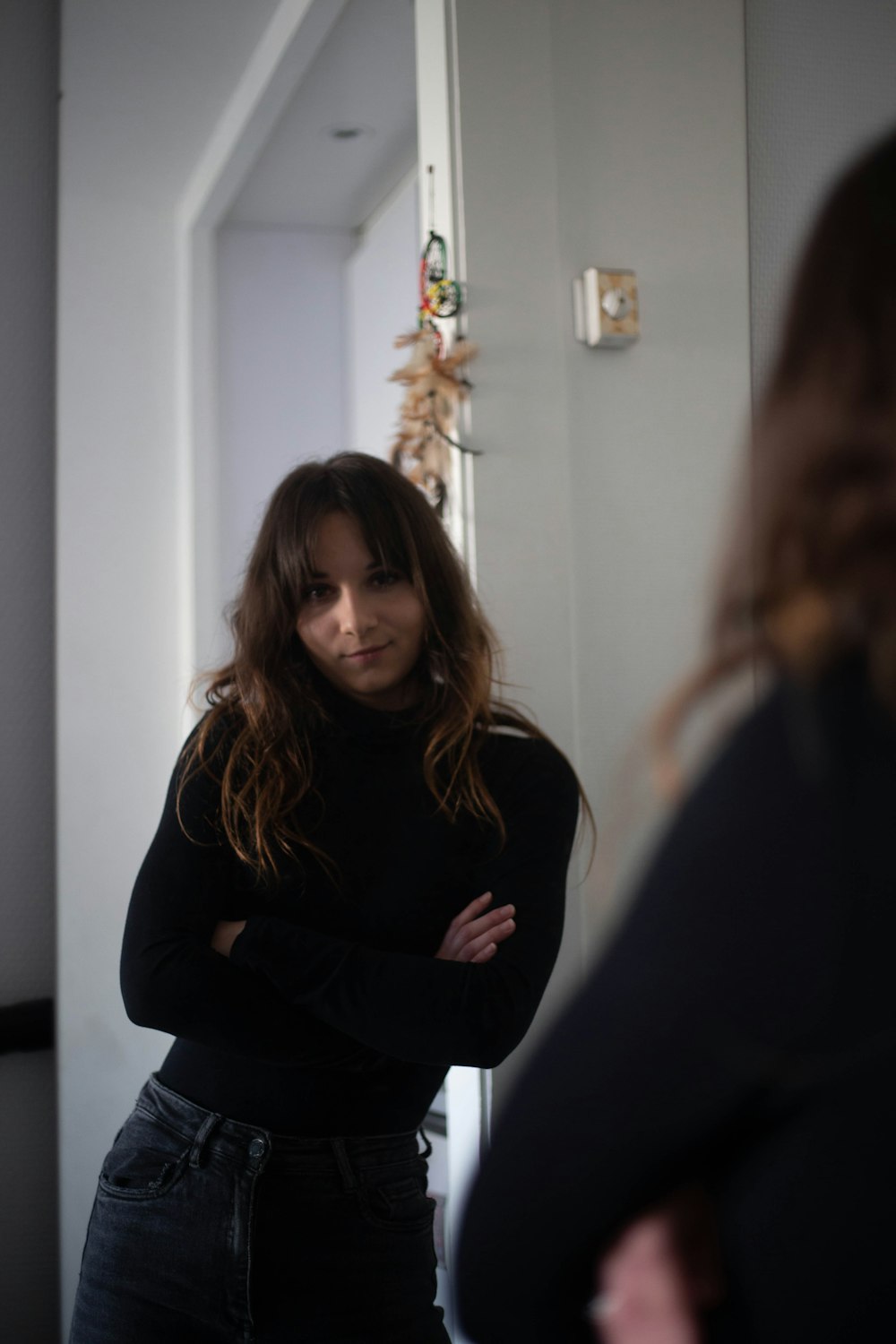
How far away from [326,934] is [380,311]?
1.98m

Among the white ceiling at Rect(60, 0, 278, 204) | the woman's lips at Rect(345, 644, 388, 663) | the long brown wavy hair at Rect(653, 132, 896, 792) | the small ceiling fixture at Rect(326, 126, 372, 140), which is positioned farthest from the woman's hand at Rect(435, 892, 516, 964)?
the small ceiling fixture at Rect(326, 126, 372, 140)

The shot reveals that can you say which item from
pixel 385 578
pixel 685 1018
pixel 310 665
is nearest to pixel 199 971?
pixel 310 665

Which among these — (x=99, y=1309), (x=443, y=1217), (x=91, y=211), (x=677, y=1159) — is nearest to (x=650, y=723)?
(x=677, y=1159)

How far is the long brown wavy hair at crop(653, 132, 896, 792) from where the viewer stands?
52 cm

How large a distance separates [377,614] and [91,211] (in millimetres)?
1657

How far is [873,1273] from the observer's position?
0.53 metres

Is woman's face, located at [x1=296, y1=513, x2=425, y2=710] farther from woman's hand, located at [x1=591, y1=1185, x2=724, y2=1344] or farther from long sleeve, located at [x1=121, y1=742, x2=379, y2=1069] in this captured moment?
woman's hand, located at [x1=591, y1=1185, x2=724, y2=1344]

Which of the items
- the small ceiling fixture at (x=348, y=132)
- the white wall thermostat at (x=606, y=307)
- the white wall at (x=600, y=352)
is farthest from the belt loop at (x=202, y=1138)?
the small ceiling fixture at (x=348, y=132)

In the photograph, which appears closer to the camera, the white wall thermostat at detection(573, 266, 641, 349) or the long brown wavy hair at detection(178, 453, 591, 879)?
the long brown wavy hair at detection(178, 453, 591, 879)

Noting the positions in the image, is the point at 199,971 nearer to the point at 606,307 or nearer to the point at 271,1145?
the point at 271,1145

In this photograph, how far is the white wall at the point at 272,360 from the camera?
3104 millimetres

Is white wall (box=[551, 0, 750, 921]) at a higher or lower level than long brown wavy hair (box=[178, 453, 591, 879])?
higher

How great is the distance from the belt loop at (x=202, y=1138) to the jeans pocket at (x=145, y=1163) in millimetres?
10

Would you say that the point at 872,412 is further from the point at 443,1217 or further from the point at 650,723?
the point at 443,1217
